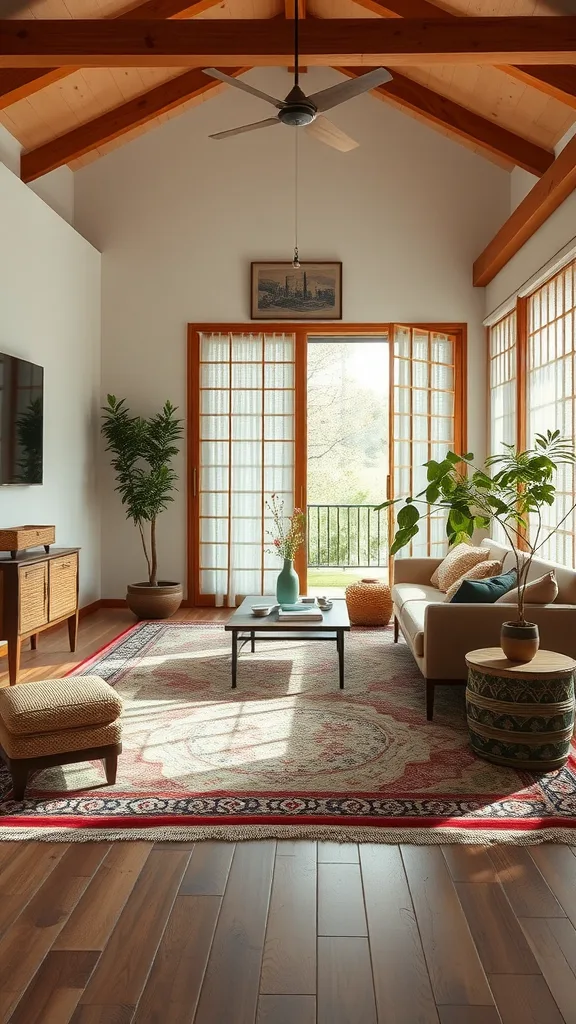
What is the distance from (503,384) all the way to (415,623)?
298 cm

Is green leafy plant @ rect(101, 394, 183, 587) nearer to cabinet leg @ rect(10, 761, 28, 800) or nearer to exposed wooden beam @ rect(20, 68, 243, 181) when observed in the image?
exposed wooden beam @ rect(20, 68, 243, 181)

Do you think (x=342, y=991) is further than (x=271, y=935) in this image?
No

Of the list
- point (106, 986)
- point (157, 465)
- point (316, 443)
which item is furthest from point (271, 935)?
point (316, 443)

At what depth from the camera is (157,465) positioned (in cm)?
→ 700

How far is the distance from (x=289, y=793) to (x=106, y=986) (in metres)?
1.22

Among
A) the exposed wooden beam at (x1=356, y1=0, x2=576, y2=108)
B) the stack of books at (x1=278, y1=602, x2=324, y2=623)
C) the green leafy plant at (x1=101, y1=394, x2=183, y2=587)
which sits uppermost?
the exposed wooden beam at (x1=356, y1=0, x2=576, y2=108)

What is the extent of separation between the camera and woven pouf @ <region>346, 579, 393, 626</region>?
6.60 metres

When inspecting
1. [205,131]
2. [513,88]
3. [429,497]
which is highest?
[205,131]

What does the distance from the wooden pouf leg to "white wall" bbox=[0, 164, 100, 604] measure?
3.38m

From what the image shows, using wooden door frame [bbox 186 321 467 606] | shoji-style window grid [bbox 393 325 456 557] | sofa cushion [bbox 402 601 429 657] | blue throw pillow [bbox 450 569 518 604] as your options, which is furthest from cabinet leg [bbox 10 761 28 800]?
shoji-style window grid [bbox 393 325 456 557]

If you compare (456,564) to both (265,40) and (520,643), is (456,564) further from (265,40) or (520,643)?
(265,40)

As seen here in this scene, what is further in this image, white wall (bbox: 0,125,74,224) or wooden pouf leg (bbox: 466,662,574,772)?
white wall (bbox: 0,125,74,224)

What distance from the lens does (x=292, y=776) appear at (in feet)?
10.5

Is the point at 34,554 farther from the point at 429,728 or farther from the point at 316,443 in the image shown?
the point at 316,443
